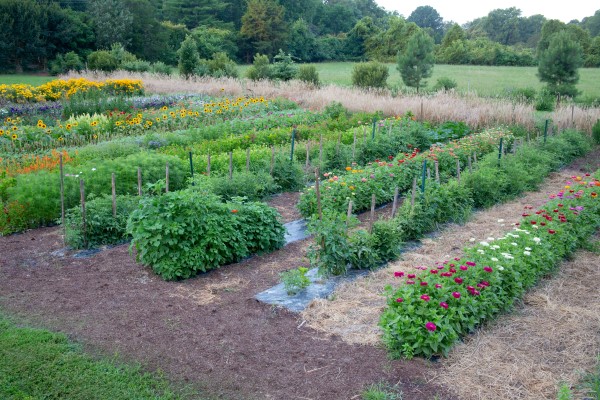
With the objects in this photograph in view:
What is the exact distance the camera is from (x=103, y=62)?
33219 mm

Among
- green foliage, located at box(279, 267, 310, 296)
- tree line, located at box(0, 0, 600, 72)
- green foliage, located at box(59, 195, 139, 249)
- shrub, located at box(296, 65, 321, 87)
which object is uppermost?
tree line, located at box(0, 0, 600, 72)

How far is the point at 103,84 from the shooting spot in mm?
23688

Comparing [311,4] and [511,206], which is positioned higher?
[311,4]

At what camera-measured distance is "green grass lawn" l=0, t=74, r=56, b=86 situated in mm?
33125

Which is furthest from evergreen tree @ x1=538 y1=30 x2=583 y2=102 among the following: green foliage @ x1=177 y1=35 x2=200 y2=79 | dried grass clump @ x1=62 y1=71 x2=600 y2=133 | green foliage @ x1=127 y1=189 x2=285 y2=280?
green foliage @ x1=127 y1=189 x2=285 y2=280

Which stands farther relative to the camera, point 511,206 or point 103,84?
point 103,84

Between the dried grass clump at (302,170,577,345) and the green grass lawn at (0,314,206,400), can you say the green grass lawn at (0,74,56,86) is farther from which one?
the green grass lawn at (0,314,206,400)

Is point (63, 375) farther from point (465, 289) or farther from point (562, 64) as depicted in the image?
point (562, 64)

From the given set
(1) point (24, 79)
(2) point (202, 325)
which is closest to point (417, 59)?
(2) point (202, 325)

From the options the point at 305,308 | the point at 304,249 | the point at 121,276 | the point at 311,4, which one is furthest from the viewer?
the point at 311,4

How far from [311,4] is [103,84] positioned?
40450mm

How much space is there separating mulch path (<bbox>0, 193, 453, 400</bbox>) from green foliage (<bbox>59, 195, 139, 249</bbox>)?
0.87 feet

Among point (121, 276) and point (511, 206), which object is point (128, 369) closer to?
point (121, 276)

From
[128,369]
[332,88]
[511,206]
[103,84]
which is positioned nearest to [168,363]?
[128,369]
